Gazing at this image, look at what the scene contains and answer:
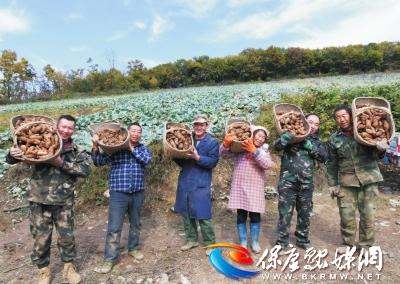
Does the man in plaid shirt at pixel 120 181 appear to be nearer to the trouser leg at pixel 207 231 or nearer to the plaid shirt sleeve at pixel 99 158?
the plaid shirt sleeve at pixel 99 158

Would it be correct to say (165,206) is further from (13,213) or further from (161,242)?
(13,213)

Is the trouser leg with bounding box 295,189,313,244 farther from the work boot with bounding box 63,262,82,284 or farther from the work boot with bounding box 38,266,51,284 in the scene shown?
the work boot with bounding box 38,266,51,284

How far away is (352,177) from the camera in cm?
501

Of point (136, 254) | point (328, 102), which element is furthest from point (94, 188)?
point (328, 102)

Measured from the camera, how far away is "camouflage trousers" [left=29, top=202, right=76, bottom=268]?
4.50m

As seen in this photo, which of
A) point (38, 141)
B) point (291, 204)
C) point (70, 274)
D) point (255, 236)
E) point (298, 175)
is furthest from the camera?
point (255, 236)

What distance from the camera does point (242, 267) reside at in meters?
4.90

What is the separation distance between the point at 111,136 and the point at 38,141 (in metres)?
0.99

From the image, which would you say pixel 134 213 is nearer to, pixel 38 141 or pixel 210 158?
pixel 210 158

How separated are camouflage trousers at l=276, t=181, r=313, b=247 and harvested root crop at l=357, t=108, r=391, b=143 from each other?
1000 millimetres

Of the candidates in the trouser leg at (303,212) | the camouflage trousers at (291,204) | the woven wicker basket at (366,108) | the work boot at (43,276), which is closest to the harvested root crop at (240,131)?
the camouflage trousers at (291,204)

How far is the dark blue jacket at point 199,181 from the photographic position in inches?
203

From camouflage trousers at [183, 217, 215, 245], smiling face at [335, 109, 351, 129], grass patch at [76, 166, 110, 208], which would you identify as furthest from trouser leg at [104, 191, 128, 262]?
smiling face at [335, 109, 351, 129]

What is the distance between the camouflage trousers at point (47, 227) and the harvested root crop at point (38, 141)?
69 cm
